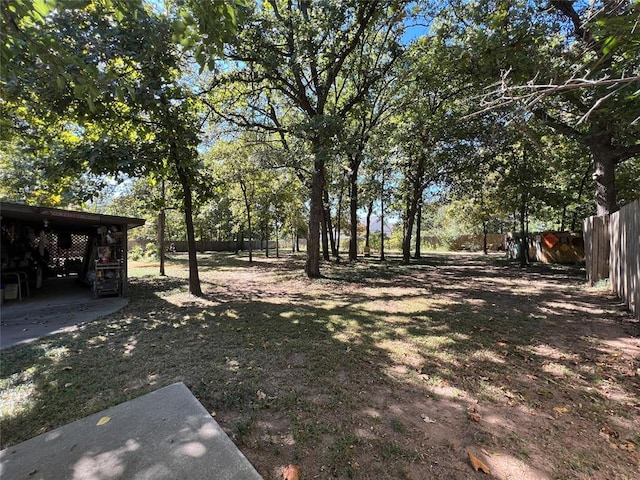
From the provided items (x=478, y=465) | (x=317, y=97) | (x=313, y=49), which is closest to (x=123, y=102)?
(x=478, y=465)

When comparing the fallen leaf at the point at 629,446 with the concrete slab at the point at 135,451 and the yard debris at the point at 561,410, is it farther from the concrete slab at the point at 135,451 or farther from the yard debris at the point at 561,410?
the concrete slab at the point at 135,451

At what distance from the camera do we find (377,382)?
294cm

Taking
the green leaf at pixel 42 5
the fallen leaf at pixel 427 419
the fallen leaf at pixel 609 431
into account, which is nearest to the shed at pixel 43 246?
the green leaf at pixel 42 5

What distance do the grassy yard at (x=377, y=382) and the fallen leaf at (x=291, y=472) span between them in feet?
0.16

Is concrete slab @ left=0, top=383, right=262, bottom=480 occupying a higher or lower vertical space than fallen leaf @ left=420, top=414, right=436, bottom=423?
higher

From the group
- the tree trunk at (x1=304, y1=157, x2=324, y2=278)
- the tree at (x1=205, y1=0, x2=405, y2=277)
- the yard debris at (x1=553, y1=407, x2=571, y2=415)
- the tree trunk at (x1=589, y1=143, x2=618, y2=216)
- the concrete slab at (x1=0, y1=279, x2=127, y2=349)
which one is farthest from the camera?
the tree trunk at (x1=304, y1=157, x2=324, y2=278)

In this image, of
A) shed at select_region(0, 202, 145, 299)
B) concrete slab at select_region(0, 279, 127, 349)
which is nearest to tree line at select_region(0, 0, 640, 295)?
shed at select_region(0, 202, 145, 299)

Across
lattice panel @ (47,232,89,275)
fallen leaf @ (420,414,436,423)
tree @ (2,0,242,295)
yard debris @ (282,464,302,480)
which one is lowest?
fallen leaf @ (420,414,436,423)

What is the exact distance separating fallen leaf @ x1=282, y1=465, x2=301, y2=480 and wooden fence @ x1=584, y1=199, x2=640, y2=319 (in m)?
5.76

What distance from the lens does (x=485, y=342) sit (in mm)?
3982

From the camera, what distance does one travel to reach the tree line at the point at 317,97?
8.34 feet

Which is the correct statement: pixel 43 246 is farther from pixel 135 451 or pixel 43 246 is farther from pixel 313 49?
pixel 135 451

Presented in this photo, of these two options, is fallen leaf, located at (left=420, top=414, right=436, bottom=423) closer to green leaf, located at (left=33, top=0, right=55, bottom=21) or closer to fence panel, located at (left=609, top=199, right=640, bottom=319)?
green leaf, located at (left=33, top=0, right=55, bottom=21)

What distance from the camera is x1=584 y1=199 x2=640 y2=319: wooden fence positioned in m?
4.86
